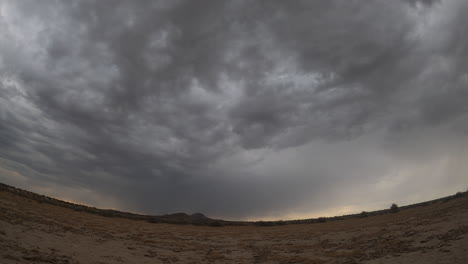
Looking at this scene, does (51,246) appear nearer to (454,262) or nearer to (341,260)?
(341,260)

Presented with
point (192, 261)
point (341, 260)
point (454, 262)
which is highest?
point (454, 262)

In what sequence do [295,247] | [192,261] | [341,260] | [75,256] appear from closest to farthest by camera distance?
[75,256] → [341,260] → [192,261] → [295,247]

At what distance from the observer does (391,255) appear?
1633 cm

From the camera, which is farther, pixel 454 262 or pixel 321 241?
pixel 321 241

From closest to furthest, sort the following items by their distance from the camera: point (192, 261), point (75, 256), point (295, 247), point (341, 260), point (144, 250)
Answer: point (75, 256)
point (341, 260)
point (192, 261)
point (144, 250)
point (295, 247)

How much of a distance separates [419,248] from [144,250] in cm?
2032

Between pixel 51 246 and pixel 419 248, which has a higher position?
pixel 419 248

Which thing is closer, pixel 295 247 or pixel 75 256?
pixel 75 256

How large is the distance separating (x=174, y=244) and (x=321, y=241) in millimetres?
15346

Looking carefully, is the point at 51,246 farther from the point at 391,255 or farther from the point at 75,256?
the point at 391,255

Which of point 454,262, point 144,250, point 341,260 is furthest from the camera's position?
point 144,250

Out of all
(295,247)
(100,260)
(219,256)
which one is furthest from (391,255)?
(100,260)

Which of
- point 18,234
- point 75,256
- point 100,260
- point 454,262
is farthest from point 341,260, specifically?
point 18,234

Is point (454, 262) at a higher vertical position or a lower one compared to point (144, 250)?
higher
